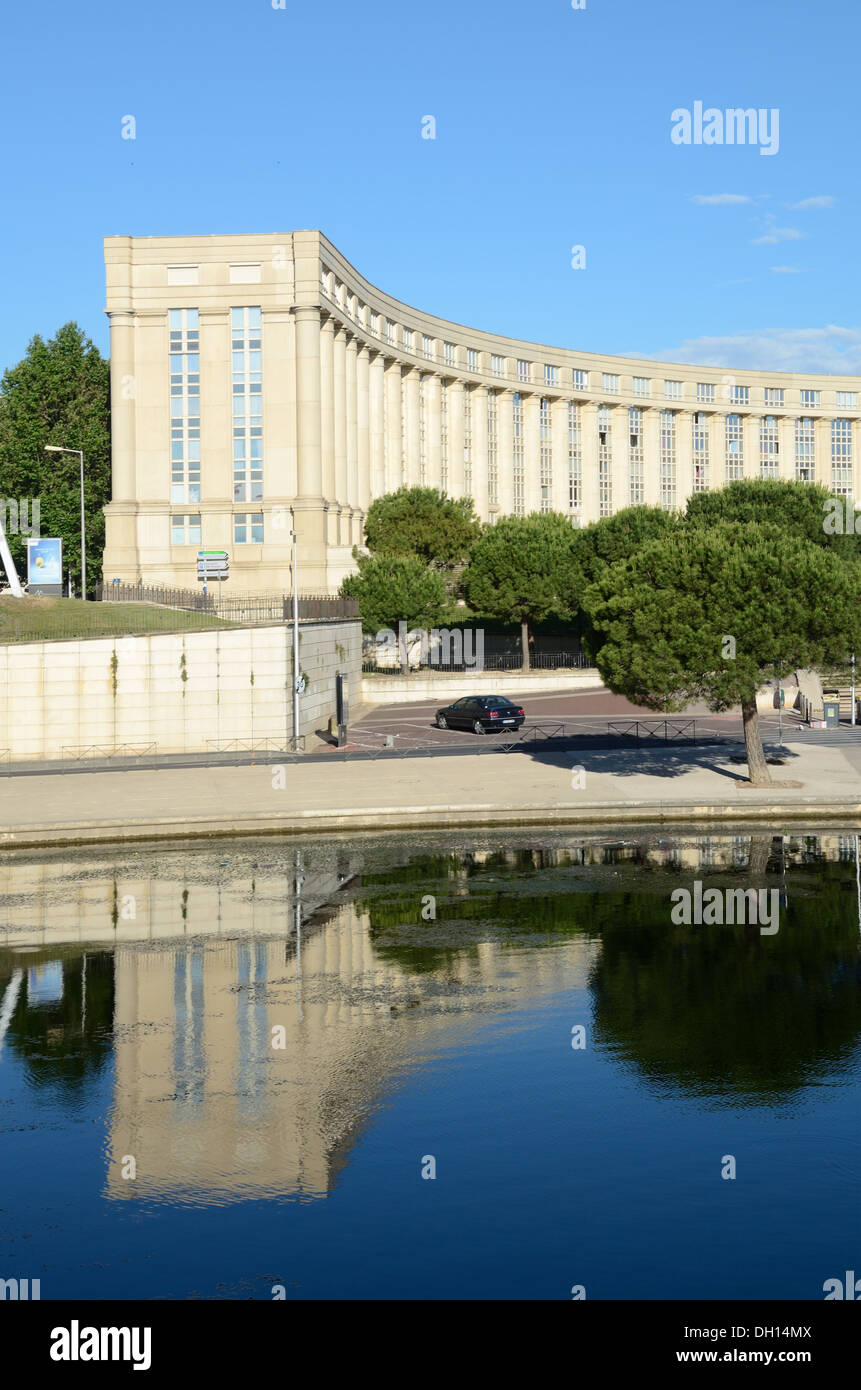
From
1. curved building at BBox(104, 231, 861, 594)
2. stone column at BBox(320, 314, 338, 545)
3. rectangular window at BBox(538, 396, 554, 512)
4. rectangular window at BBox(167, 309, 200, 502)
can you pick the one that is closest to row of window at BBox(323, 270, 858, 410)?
curved building at BBox(104, 231, 861, 594)

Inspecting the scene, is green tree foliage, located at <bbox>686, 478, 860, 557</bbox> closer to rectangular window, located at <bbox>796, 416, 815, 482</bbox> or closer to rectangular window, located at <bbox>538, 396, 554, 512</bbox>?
rectangular window, located at <bbox>538, 396, 554, 512</bbox>

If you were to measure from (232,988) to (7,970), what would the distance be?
380 centimetres

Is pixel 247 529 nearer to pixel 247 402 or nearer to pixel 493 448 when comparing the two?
pixel 247 402

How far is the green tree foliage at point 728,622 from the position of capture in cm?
3638

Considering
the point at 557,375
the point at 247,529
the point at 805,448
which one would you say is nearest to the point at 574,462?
the point at 557,375

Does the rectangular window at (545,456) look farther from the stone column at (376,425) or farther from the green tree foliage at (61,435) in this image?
the green tree foliage at (61,435)

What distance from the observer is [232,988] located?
774 inches

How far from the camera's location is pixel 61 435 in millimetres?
96875

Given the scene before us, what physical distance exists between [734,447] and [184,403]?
6950cm

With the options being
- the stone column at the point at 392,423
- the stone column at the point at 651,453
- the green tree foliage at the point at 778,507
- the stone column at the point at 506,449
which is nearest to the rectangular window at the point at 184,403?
the stone column at the point at 392,423

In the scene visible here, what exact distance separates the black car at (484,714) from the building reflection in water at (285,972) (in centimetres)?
2137

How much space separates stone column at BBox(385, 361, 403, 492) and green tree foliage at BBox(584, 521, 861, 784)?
66.9m

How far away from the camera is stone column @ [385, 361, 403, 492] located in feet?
340
